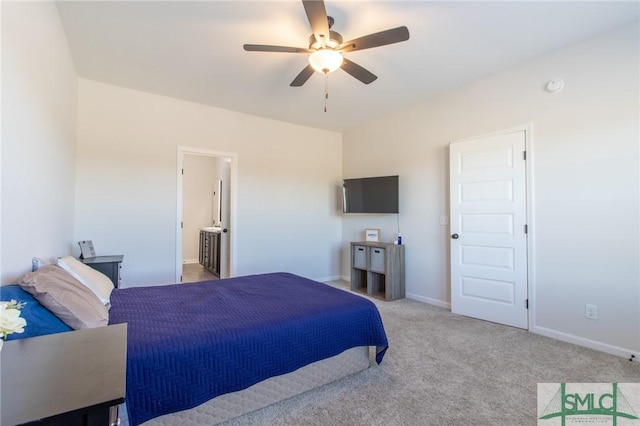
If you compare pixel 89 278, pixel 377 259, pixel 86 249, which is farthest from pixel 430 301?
pixel 86 249

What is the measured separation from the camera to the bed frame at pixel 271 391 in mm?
1564

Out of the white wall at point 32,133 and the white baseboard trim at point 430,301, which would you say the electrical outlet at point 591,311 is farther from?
the white wall at point 32,133

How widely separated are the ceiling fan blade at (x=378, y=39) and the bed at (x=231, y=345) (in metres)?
1.92

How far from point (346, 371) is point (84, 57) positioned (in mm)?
3850

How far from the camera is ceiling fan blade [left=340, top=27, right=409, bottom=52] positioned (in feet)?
6.68

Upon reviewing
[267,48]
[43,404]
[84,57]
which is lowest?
[43,404]

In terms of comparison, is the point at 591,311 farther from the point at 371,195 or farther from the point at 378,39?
the point at 378,39

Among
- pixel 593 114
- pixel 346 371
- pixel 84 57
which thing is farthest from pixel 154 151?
pixel 593 114

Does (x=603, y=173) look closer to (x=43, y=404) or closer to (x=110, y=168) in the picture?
(x=43, y=404)

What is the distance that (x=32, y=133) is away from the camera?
1.83 m

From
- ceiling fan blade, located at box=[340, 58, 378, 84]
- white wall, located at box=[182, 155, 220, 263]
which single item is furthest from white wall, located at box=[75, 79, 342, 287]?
white wall, located at box=[182, 155, 220, 263]

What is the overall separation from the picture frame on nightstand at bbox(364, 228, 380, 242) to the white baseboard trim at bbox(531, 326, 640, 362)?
2306 millimetres

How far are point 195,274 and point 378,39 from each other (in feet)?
17.5

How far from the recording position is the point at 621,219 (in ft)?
8.32
